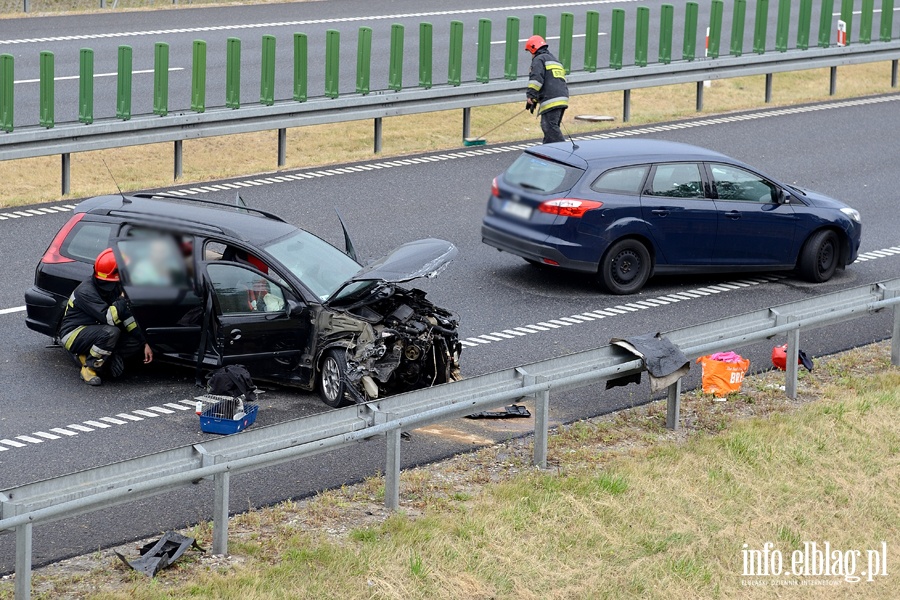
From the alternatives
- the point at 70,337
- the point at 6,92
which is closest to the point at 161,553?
the point at 70,337

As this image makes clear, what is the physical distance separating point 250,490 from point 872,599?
412 cm

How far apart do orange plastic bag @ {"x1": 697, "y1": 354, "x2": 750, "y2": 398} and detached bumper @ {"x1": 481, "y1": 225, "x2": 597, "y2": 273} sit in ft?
10.1

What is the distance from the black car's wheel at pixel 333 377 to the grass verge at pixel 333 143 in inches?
285

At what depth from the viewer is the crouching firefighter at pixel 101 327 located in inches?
457

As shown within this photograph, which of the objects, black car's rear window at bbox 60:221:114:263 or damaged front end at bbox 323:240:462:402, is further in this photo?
black car's rear window at bbox 60:221:114:263

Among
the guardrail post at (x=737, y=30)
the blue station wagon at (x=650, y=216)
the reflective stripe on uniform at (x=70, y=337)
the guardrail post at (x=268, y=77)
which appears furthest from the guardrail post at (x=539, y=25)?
the reflective stripe on uniform at (x=70, y=337)

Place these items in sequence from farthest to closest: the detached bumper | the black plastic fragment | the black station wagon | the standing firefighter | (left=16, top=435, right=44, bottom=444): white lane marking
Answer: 1. the standing firefighter
2. the detached bumper
3. the black station wagon
4. (left=16, top=435, right=44, bottom=444): white lane marking
5. the black plastic fragment

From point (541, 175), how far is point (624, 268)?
1.35 m

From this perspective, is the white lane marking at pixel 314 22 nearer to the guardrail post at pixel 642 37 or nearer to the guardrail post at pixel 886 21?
the guardrail post at pixel 642 37

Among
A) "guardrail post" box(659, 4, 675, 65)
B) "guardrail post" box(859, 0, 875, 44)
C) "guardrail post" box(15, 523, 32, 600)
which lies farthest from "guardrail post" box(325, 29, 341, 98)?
"guardrail post" box(15, 523, 32, 600)

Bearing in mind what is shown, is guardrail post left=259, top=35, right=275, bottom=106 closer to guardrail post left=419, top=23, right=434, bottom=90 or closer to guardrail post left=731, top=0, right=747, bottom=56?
guardrail post left=419, top=23, right=434, bottom=90

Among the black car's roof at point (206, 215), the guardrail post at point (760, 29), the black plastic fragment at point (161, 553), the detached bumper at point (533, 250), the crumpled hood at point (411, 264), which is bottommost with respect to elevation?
the black plastic fragment at point (161, 553)

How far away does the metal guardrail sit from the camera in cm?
764

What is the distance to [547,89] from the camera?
20.8m
